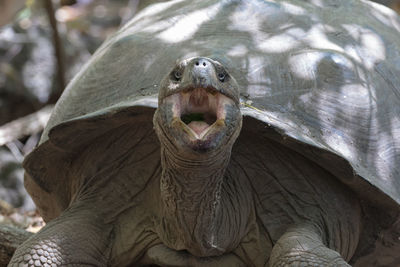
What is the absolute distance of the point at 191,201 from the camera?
326cm

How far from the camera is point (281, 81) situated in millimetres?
3766

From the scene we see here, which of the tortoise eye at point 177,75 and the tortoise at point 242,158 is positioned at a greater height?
the tortoise eye at point 177,75

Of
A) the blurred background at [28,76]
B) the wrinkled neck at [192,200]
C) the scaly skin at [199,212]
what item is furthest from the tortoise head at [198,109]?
the blurred background at [28,76]

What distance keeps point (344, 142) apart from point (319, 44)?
2.38ft

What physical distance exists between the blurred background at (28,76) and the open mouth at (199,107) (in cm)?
378

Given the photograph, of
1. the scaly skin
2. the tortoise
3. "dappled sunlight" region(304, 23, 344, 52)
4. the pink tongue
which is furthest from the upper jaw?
"dappled sunlight" region(304, 23, 344, 52)

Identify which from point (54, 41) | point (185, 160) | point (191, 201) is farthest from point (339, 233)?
point (54, 41)

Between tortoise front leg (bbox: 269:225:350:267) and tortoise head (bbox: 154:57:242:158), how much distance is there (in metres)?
0.71

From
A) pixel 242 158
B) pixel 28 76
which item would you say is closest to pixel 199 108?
pixel 242 158

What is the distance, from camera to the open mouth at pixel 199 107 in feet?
9.20

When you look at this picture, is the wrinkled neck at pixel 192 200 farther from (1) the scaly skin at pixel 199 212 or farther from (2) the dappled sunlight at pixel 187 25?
(2) the dappled sunlight at pixel 187 25

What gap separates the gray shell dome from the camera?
3570 millimetres

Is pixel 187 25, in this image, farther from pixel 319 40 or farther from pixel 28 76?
pixel 28 76

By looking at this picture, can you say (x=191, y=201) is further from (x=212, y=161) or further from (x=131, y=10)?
(x=131, y=10)
